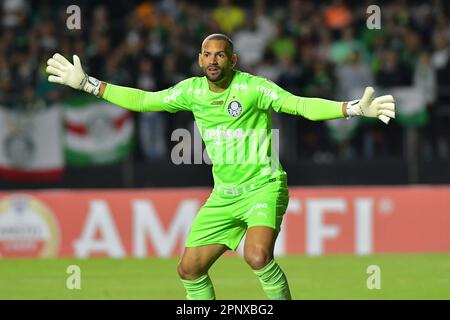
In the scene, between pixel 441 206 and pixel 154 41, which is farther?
pixel 154 41

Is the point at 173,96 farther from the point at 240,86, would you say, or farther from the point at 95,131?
the point at 95,131

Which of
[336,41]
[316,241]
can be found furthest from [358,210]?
[336,41]

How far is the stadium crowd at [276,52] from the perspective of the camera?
772 inches

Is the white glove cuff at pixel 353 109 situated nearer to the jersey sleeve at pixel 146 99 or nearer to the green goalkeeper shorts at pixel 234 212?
the green goalkeeper shorts at pixel 234 212

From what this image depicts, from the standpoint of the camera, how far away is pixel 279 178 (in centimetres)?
1058

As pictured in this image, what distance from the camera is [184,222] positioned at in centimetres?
1875

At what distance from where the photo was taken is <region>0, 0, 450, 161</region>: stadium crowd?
64.3 ft

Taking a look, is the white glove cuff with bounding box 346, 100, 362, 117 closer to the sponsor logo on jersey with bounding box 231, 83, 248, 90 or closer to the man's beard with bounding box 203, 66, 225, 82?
the sponsor logo on jersey with bounding box 231, 83, 248, 90

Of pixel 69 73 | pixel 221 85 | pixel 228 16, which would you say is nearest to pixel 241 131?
pixel 221 85

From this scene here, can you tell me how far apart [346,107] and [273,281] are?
1.59 meters
